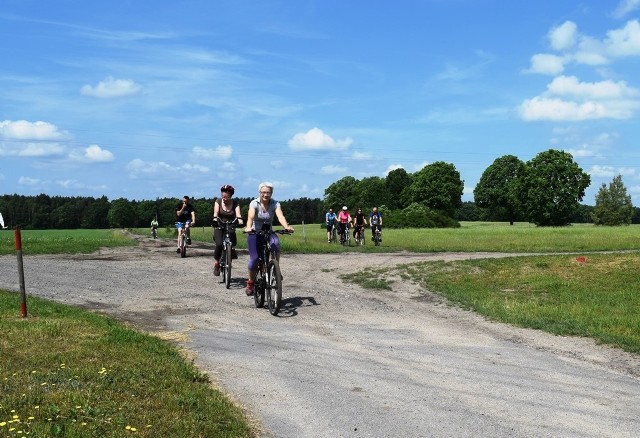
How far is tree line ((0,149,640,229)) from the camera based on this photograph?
83.4 metres

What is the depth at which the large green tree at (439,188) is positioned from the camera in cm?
9481

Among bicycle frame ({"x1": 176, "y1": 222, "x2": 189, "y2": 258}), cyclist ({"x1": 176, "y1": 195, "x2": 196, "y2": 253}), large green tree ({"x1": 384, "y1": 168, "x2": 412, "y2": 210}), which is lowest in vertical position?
bicycle frame ({"x1": 176, "y1": 222, "x2": 189, "y2": 258})

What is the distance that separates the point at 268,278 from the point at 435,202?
283 feet

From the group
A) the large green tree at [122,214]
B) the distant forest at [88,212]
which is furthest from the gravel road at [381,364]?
the large green tree at [122,214]

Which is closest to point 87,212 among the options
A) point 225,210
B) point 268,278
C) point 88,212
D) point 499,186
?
point 88,212

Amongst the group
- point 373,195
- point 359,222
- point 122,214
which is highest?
point 373,195

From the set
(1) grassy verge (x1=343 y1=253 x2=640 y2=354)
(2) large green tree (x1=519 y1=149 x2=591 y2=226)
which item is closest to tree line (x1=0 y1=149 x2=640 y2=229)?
(2) large green tree (x1=519 y1=149 x2=591 y2=226)

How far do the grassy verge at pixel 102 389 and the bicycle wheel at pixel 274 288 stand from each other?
9.25 ft

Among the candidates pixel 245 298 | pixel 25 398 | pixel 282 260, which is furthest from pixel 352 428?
pixel 282 260

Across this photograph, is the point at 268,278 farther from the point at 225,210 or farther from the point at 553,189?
the point at 553,189

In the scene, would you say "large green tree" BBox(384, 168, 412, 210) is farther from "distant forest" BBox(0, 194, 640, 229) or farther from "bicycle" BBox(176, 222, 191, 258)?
"bicycle" BBox(176, 222, 191, 258)

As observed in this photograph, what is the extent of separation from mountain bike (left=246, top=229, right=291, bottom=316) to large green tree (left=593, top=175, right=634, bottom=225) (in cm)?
10233

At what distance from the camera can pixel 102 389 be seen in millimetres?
5543

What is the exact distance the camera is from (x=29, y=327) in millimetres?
8305
